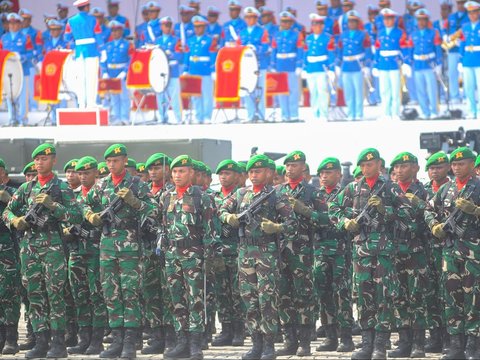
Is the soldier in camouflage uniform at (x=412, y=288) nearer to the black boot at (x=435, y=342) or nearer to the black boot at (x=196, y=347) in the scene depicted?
the black boot at (x=435, y=342)

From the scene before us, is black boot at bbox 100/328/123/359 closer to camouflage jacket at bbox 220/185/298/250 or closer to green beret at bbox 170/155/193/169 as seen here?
camouflage jacket at bbox 220/185/298/250

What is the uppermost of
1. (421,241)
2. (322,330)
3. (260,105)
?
(260,105)

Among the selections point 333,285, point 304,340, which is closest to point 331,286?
point 333,285

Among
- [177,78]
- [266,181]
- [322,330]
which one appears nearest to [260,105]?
[177,78]

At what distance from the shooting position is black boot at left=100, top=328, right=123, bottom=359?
41.7ft

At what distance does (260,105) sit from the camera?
23953 millimetres

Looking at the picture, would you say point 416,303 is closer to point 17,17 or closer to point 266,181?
point 266,181

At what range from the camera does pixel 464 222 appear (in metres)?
11.9

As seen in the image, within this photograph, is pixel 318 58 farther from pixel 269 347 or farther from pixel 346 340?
pixel 269 347

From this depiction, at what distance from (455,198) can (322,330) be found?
Answer: 10.5 feet

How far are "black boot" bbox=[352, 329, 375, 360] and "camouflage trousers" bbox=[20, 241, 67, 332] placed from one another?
113 inches

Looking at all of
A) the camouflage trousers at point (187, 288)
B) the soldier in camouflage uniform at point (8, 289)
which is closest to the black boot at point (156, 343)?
the camouflage trousers at point (187, 288)

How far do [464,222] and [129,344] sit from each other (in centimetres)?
338

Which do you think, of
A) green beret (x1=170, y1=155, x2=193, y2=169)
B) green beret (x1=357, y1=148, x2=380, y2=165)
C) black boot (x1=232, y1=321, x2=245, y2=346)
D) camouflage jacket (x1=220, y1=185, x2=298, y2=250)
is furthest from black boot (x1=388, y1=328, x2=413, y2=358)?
green beret (x1=170, y1=155, x2=193, y2=169)
